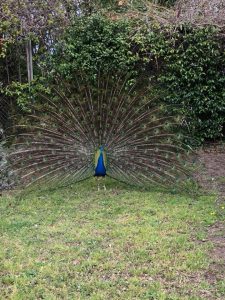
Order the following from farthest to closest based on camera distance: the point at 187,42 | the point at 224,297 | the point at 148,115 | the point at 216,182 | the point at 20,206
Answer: the point at 187,42
the point at 216,182
the point at 148,115
the point at 20,206
the point at 224,297

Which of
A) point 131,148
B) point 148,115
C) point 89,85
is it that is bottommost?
point 131,148

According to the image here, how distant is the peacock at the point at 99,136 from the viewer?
6965mm

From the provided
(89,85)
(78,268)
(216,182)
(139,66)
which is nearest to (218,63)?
(139,66)

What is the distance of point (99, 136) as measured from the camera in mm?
7184

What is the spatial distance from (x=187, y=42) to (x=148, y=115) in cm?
359

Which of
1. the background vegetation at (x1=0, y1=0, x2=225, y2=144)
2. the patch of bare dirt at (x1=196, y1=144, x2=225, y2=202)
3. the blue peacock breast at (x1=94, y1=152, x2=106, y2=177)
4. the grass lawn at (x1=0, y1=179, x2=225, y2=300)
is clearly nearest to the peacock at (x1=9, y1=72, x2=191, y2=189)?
the blue peacock breast at (x1=94, y1=152, x2=106, y2=177)

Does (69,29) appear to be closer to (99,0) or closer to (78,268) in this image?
(99,0)

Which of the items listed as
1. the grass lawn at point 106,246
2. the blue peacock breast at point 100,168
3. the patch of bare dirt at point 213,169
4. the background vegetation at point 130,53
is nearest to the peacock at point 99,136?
the blue peacock breast at point 100,168

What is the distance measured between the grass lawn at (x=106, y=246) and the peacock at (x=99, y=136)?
0.47m

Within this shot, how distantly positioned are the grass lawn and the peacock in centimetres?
47

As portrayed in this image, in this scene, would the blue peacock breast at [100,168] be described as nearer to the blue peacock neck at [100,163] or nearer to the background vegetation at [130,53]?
the blue peacock neck at [100,163]

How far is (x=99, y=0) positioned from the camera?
40.8 feet

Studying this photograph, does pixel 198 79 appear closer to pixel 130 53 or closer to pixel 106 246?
pixel 130 53

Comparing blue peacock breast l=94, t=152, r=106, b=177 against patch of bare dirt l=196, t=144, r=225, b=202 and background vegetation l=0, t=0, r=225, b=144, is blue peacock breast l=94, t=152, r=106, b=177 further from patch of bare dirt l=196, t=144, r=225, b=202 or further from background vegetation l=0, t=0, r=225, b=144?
background vegetation l=0, t=0, r=225, b=144
